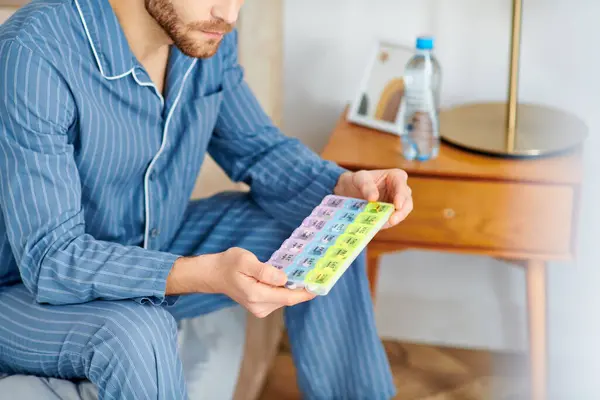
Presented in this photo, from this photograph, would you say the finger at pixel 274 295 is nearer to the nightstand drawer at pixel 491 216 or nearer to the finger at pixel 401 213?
the finger at pixel 401 213

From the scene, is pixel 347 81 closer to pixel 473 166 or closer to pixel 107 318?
pixel 473 166

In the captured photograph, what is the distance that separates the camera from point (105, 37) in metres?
1.19

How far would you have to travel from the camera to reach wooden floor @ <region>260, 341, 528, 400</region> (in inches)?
70.2

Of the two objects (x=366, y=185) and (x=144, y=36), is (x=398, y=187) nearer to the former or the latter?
(x=366, y=185)

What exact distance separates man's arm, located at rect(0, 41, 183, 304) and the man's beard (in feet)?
0.56

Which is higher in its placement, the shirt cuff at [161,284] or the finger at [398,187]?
the finger at [398,187]

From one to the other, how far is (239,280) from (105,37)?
41 centimetres

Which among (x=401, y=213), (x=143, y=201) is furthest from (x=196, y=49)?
(x=401, y=213)

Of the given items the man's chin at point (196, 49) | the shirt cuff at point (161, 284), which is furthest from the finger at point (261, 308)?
the man's chin at point (196, 49)

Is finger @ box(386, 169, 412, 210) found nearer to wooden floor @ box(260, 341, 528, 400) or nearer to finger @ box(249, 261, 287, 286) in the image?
finger @ box(249, 261, 287, 286)

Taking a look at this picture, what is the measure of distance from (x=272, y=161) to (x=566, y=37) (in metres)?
0.70

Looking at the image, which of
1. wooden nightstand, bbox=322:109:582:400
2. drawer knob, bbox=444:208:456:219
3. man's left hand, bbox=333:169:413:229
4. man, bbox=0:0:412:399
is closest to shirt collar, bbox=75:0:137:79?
man, bbox=0:0:412:399

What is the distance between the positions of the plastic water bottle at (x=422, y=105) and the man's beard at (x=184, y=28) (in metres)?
0.47

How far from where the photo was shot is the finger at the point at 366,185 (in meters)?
1.23
